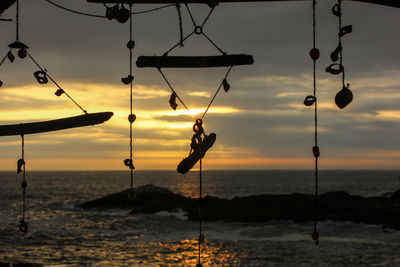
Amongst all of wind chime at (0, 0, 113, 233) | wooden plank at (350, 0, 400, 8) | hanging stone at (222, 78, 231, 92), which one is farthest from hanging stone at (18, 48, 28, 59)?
wooden plank at (350, 0, 400, 8)

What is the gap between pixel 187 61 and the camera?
4719 millimetres

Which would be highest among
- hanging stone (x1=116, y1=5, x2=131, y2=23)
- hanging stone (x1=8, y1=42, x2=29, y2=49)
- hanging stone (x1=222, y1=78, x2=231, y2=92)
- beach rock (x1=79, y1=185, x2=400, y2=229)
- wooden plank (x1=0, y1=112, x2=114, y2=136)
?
hanging stone (x1=116, y1=5, x2=131, y2=23)

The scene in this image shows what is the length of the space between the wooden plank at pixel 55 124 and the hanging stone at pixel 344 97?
94.6 inches

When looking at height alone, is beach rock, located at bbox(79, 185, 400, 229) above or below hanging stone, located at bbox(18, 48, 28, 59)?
below

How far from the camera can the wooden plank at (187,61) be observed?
4.64 m

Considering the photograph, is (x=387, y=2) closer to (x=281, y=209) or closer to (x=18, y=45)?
(x=18, y=45)

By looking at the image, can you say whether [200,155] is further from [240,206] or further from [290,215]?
[240,206]

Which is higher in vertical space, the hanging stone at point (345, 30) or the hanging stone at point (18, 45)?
the hanging stone at point (18, 45)

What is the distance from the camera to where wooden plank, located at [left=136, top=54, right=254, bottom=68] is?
4.64m

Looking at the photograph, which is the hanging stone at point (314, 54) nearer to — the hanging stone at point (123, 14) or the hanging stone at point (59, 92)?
the hanging stone at point (123, 14)

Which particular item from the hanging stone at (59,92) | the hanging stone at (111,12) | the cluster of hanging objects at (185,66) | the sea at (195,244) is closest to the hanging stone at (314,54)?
the cluster of hanging objects at (185,66)

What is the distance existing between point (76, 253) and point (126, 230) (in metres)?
10.5

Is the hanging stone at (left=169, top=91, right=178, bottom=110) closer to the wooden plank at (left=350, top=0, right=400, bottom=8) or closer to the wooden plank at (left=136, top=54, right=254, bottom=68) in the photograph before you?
the wooden plank at (left=136, top=54, right=254, bottom=68)

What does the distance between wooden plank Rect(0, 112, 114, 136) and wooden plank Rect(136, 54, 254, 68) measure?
72cm
